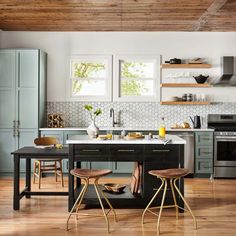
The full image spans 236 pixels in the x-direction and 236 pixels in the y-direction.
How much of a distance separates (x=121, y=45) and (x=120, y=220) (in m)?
4.26

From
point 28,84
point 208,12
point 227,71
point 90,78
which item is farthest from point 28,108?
point 227,71

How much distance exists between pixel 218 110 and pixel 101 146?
3789mm

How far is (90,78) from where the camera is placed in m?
8.48

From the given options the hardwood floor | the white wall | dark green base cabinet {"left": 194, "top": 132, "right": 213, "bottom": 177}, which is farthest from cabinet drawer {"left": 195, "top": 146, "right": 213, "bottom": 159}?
the hardwood floor

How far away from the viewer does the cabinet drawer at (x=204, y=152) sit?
7.71m

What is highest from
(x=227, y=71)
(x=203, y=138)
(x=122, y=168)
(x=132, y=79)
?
(x=227, y=71)

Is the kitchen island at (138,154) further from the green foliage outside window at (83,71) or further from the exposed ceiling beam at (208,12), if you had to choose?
the green foliage outside window at (83,71)

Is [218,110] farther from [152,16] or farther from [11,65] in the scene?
[11,65]

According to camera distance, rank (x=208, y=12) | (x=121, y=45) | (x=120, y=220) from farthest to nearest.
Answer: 1. (x=121, y=45)
2. (x=208, y=12)
3. (x=120, y=220)

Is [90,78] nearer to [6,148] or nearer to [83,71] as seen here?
[83,71]

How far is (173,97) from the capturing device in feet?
27.0

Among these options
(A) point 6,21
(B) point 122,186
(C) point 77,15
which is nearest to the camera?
(B) point 122,186

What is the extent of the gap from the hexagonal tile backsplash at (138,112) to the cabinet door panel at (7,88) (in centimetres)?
85

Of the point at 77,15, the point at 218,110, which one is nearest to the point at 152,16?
the point at 77,15
